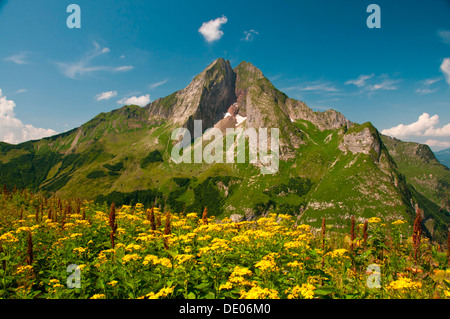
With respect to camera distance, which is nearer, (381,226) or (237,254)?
(237,254)

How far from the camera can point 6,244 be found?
9.52 m

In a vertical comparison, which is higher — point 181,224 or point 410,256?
point 181,224

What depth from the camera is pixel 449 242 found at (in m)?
8.23

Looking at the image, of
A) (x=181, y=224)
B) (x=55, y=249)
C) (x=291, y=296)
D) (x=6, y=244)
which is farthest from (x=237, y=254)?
(x=6, y=244)

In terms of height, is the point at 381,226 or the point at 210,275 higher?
the point at 381,226
